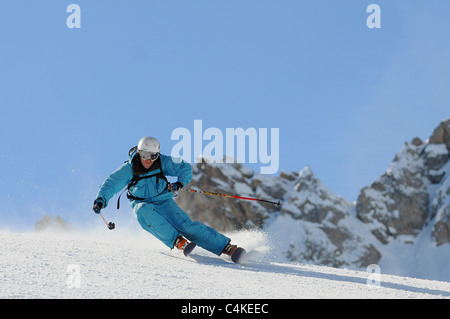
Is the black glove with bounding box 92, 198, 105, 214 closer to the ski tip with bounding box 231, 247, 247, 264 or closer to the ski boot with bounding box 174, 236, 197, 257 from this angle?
the ski boot with bounding box 174, 236, 197, 257

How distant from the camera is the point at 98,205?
7281mm

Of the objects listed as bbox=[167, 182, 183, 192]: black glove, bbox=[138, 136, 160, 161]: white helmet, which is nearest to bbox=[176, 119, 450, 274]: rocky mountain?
bbox=[167, 182, 183, 192]: black glove

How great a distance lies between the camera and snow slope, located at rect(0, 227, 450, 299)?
443 cm

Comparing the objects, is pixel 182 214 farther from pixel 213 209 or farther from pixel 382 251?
pixel 382 251

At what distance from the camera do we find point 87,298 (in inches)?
161

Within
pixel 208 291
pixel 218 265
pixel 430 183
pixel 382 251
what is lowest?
pixel 382 251

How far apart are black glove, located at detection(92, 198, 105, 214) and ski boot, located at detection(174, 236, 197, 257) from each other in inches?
50.9

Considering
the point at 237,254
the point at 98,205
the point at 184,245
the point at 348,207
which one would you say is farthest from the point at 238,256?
the point at 348,207

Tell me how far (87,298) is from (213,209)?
10893cm

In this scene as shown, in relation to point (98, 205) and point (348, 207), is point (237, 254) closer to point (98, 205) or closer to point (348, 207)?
point (98, 205)

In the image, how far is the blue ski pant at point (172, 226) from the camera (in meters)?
7.65

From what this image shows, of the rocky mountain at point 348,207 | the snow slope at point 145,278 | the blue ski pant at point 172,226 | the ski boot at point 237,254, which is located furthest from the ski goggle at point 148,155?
the rocky mountain at point 348,207

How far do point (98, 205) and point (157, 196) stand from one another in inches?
39.9

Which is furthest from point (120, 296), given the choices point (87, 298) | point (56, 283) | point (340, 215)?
point (340, 215)
